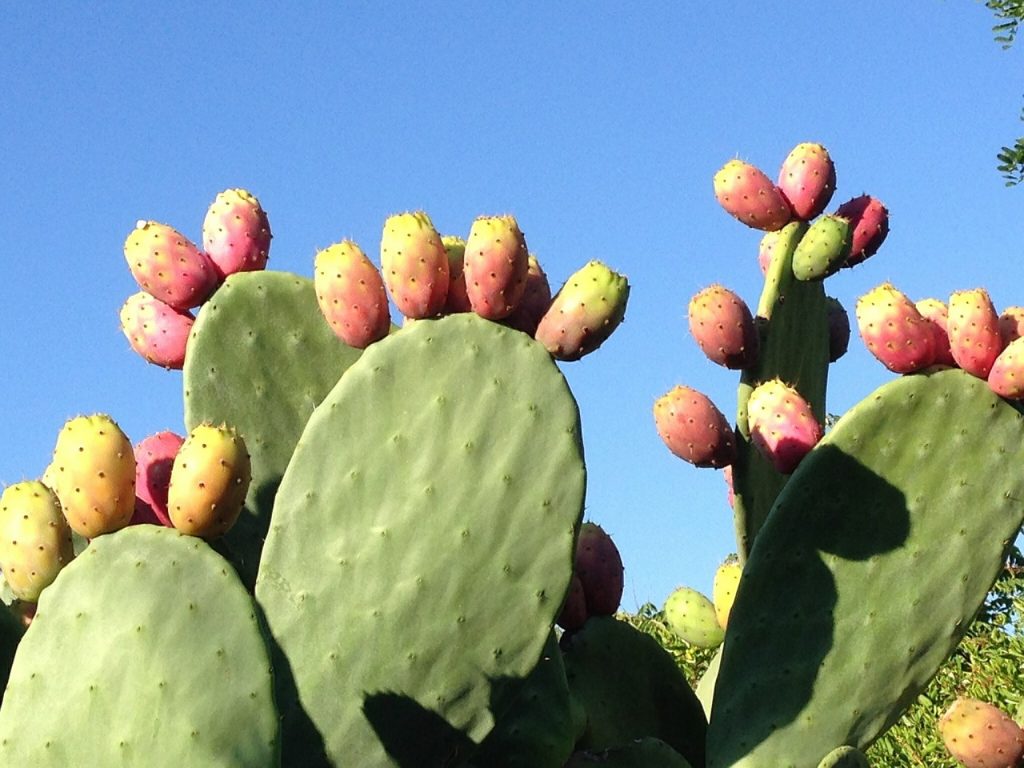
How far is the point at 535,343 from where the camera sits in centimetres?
278

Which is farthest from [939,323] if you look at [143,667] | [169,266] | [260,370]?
[143,667]

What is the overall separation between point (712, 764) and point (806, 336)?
3.28ft

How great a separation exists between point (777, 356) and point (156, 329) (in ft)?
4.28

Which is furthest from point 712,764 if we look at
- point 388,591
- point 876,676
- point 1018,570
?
point 1018,570

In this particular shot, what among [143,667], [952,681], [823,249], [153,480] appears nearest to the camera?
[143,667]

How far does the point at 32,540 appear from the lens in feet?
8.36

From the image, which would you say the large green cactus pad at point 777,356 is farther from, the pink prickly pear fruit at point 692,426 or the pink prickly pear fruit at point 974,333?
the pink prickly pear fruit at point 974,333

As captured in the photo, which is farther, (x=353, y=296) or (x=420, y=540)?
(x=353, y=296)

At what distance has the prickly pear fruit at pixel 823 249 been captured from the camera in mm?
3365

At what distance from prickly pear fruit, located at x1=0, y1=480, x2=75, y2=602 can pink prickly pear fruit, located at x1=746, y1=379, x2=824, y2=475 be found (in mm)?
1321

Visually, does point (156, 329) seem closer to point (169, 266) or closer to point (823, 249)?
point (169, 266)

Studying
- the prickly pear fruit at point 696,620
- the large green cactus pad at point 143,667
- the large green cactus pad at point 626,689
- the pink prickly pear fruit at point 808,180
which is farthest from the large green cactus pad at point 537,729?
the pink prickly pear fruit at point 808,180

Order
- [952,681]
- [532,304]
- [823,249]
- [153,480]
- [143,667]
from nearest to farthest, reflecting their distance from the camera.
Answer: [143,667]
[153,480]
[532,304]
[823,249]
[952,681]

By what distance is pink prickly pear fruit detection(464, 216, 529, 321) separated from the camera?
2.76m
